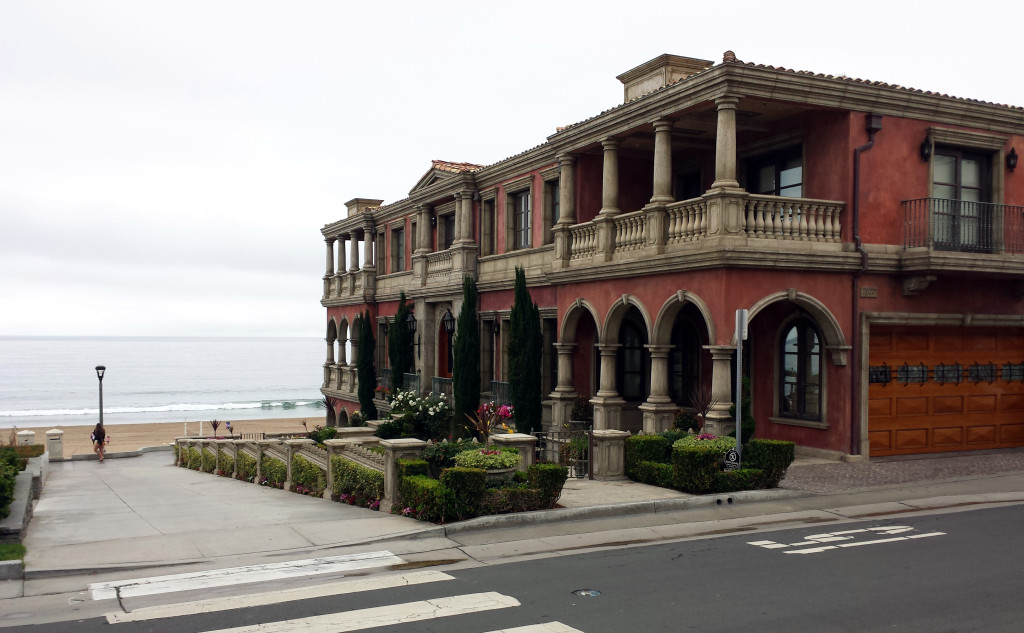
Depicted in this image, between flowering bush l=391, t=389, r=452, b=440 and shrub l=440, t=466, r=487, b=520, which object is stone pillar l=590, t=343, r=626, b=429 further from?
shrub l=440, t=466, r=487, b=520

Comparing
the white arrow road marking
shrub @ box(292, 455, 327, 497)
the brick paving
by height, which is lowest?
shrub @ box(292, 455, 327, 497)

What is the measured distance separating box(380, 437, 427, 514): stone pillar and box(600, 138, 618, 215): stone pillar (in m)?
9.44

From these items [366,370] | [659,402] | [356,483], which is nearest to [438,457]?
[356,483]

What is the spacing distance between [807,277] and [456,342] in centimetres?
1304

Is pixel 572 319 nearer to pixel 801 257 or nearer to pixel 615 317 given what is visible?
pixel 615 317

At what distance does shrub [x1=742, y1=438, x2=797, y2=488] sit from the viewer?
599 inches

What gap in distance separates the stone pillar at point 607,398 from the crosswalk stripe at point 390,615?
12251mm

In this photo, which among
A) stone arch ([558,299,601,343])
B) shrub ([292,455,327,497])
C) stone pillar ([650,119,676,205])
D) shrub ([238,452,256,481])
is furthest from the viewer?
stone arch ([558,299,601,343])

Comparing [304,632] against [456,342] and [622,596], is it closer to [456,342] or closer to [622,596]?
[622,596]

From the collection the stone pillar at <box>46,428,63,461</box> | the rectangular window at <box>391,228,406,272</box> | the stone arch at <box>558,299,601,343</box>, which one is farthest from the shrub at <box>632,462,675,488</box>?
the stone pillar at <box>46,428,63,461</box>

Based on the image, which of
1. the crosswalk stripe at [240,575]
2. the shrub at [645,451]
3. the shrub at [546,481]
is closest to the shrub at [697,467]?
the shrub at [645,451]

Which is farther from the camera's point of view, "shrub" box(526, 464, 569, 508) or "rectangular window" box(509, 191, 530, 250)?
"rectangular window" box(509, 191, 530, 250)

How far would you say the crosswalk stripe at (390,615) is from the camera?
26.6 feet

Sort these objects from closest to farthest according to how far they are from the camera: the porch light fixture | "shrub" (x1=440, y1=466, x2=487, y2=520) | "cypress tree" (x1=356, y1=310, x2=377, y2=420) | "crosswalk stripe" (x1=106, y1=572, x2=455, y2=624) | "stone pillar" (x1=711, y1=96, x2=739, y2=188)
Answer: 1. "crosswalk stripe" (x1=106, y1=572, x2=455, y2=624)
2. "shrub" (x1=440, y1=466, x2=487, y2=520)
3. "stone pillar" (x1=711, y1=96, x2=739, y2=188)
4. the porch light fixture
5. "cypress tree" (x1=356, y1=310, x2=377, y2=420)
